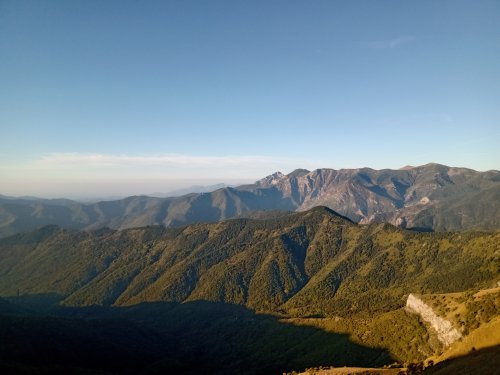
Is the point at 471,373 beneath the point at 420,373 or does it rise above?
above

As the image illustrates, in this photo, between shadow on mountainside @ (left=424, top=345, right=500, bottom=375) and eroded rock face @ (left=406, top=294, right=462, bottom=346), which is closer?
shadow on mountainside @ (left=424, top=345, right=500, bottom=375)

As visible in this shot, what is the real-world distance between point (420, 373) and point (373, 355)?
8627 centimetres

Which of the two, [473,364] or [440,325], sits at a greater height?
[473,364]

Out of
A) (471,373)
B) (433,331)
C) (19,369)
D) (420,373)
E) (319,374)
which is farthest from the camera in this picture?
(433,331)

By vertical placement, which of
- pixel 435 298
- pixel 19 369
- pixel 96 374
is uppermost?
pixel 435 298

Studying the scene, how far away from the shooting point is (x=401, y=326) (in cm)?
19962

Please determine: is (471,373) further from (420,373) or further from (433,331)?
(433,331)

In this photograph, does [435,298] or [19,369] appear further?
[435,298]

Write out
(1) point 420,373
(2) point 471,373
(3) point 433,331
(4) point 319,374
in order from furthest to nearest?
(3) point 433,331 < (4) point 319,374 < (1) point 420,373 < (2) point 471,373

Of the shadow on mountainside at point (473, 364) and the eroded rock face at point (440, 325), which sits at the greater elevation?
the shadow on mountainside at point (473, 364)

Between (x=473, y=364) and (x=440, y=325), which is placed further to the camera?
(x=440, y=325)

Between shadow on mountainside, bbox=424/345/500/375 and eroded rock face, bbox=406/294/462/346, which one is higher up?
shadow on mountainside, bbox=424/345/500/375

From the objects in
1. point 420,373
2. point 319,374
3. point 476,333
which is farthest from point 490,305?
point 319,374

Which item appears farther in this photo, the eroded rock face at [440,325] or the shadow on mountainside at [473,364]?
the eroded rock face at [440,325]
